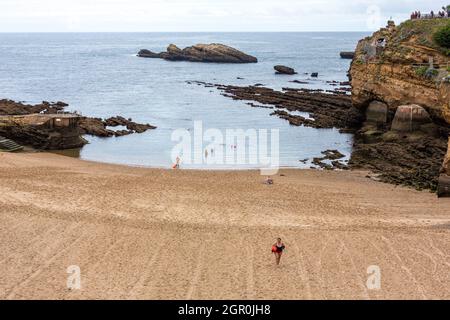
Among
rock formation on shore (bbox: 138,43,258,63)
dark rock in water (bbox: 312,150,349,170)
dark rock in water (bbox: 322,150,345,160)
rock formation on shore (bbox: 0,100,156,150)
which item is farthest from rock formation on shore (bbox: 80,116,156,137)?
rock formation on shore (bbox: 138,43,258,63)

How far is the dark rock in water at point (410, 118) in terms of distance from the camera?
126ft

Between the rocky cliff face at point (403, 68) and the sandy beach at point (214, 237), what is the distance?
11.5 m

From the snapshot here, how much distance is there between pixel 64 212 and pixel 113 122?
84.2 ft

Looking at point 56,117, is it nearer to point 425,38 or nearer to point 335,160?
point 335,160

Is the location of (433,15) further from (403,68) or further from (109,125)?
(109,125)

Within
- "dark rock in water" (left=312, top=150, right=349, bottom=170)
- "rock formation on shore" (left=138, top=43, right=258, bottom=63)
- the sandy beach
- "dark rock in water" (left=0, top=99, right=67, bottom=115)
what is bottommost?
"dark rock in water" (left=312, top=150, right=349, bottom=170)

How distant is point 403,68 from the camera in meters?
40.2

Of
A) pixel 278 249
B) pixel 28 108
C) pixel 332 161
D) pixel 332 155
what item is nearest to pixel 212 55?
pixel 28 108

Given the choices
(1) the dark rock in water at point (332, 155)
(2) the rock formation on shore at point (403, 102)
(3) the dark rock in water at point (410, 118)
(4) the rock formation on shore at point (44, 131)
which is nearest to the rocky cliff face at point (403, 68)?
(2) the rock formation on shore at point (403, 102)

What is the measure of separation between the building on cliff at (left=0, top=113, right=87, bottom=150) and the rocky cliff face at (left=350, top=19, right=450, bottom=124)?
72.6ft

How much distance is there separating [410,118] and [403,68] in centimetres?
Result: 386

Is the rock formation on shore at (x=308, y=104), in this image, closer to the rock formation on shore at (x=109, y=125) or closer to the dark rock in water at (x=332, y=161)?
the dark rock in water at (x=332, y=161)

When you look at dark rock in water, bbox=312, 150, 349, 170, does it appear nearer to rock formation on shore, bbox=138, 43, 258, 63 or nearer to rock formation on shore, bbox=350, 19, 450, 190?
rock formation on shore, bbox=350, 19, 450, 190

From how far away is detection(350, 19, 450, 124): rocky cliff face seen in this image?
37.9 metres
